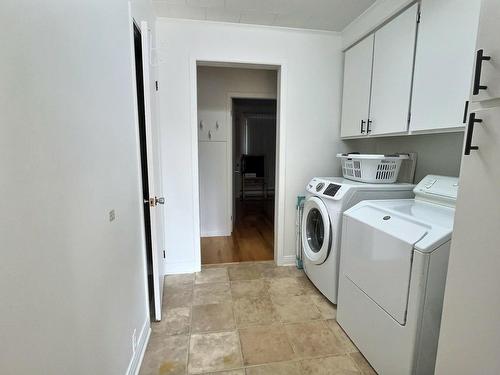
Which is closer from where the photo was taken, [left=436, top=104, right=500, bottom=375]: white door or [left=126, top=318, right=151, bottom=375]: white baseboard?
[left=436, top=104, right=500, bottom=375]: white door

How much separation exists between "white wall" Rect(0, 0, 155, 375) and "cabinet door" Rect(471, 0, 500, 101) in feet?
4.26

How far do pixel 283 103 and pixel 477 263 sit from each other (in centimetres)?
213

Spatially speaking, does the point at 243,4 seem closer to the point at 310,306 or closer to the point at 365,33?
the point at 365,33

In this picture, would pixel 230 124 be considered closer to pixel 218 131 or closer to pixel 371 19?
pixel 218 131

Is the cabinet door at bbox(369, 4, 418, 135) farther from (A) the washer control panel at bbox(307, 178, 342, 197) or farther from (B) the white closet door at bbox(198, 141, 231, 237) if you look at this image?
(B) the white closet door at bbox(198, 141, 231, 237)

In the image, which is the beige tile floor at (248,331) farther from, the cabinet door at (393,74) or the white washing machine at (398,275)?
the cabinet door at (393,74)

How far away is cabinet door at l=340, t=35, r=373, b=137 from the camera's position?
225cm

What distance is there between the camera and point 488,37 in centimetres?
82

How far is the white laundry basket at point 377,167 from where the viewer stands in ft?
6.70

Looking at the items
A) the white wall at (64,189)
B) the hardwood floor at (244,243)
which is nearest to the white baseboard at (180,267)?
the hardwood floor at (244,243)

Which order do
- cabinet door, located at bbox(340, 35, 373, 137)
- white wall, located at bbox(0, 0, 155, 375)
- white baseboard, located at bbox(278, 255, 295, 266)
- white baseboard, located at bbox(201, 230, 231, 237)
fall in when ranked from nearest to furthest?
white wall, located at bbox(0, 0, 155, 375)
cabinet door, located at bbox(340, 35, 373, 137)
white baseboard, located at bbox(278, 255, 295, 266)
white baseboard, located at bbox(201, 230, 231, 237)

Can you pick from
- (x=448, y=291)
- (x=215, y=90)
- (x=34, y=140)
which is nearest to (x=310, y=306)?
(x=448, y=291)

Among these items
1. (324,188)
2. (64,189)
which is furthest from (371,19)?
(64,189)

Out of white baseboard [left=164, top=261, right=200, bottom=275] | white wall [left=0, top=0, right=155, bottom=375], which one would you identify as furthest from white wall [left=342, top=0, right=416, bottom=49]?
white baseboard [left=164, top=261, right=200, bottom=275]
